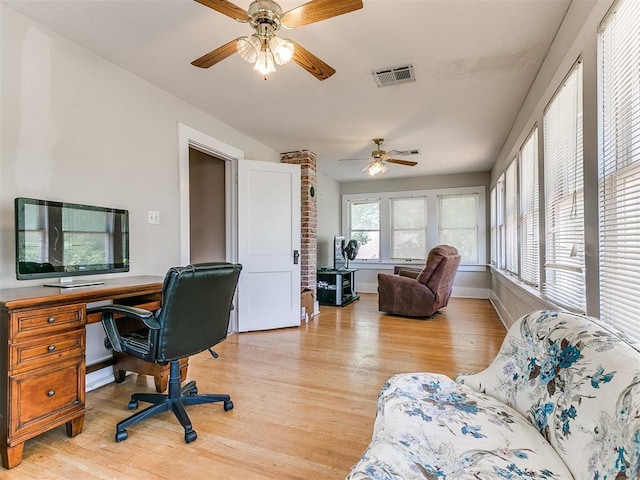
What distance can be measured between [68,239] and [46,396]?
38.0 inches

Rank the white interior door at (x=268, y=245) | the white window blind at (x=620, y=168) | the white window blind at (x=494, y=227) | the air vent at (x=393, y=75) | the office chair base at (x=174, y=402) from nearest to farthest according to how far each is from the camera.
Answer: the white window blind at (x=620, y=168) < the office chair base at (x=174, y=402) < the air vent at (x=393, y=75) < the white interior door at (x=268, y=245) < the white window blind at (x=494, y=227)

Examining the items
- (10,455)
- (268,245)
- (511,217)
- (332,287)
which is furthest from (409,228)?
(10,455)

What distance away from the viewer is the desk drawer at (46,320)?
153cm

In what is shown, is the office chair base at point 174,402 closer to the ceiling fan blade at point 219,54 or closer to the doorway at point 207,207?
the ceiling fan blade at point 219,54

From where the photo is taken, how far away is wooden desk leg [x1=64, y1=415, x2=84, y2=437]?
1771 millimetres

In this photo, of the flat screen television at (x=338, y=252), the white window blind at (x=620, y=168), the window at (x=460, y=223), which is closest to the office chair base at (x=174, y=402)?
the white window blind at (x=620, y=168)

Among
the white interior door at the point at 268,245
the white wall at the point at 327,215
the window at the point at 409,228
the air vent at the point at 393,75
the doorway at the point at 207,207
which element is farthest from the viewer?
the window at the point at 409,228

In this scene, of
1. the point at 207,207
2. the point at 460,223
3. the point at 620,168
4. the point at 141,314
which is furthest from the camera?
the point at 460,223

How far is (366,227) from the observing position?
718cm

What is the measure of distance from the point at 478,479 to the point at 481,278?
6.02 m

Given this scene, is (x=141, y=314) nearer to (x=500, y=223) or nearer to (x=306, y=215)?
(x=306, y=215)

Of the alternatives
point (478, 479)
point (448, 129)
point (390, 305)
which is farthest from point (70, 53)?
point (390, 305)

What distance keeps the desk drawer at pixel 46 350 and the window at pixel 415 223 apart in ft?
19.1

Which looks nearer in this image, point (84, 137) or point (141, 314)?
point (141, 314)
